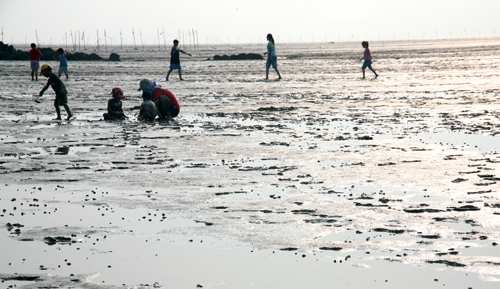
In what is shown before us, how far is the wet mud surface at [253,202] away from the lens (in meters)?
4.95

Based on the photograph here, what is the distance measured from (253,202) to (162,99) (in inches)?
338

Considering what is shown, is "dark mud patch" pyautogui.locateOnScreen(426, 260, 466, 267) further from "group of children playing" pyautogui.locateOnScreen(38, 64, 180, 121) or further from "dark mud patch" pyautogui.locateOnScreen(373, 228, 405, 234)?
"group of children playing" pyautogui.locateOnScreen(38, 64, 180, 121)

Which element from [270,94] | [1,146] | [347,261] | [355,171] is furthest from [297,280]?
[270,94]

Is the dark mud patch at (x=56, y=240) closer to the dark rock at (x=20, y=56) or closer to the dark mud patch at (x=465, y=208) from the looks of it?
the dark mud patch at (x=465, y=208)

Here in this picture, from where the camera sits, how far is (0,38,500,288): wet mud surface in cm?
495

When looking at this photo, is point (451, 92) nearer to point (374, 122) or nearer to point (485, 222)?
point (374, 122)

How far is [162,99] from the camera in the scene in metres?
15.3

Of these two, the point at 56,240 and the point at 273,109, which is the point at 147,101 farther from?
the point at 56,240

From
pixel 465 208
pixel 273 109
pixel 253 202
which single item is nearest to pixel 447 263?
pixel 465 208

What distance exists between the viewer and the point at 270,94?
22.4m

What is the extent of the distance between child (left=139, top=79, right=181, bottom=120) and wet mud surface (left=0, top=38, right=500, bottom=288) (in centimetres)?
72

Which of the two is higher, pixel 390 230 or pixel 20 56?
pixel 20 56

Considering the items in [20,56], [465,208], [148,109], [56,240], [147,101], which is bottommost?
[465,208]

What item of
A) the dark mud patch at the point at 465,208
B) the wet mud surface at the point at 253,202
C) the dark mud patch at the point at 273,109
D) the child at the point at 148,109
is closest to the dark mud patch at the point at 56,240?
the wet mud surface at the point at 253,202
